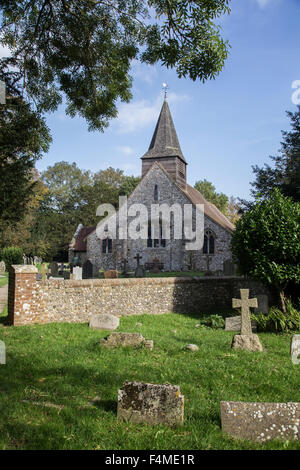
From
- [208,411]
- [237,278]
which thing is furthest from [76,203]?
[208,411]

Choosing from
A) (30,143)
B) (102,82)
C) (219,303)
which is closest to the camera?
(102,82)

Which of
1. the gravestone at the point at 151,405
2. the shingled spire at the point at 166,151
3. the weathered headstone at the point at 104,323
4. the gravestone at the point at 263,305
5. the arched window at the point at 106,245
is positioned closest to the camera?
the gravestone at the point at 151,405

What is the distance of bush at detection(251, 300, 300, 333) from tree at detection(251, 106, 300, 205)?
20.5 ft

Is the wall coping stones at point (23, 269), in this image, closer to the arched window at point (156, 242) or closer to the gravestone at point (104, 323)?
the gravestone at point (104, 323)

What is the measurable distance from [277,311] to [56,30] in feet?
29.7

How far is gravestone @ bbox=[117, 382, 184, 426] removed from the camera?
12.3 feet

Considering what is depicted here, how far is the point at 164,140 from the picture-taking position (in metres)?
35.6

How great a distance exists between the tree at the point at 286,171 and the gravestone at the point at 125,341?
10.3 m

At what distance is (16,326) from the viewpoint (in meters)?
9.05

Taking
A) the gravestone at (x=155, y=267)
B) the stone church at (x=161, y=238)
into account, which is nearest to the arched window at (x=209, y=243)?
the stone church at (x=161, y=238)

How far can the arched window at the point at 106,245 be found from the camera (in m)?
33.7

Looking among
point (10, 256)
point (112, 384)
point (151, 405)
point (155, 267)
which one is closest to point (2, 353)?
point (112, 384)

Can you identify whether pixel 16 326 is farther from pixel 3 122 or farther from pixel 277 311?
pixel 277 311

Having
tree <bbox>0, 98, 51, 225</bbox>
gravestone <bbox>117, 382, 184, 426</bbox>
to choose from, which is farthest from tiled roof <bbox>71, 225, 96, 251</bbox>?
gravestone <bbox>117, 382, 184, 426</bbox>
